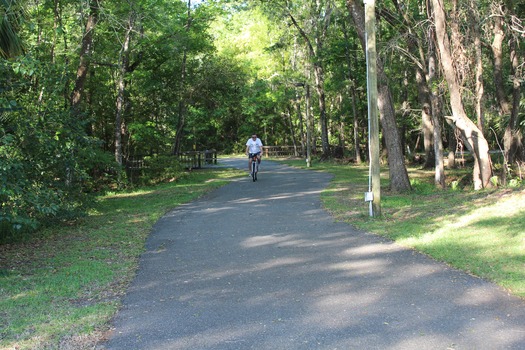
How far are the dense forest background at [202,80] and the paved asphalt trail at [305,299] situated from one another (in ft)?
9.09

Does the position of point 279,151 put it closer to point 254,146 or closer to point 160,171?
point 160,171

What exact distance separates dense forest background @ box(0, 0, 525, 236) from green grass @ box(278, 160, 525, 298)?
2.26 meters

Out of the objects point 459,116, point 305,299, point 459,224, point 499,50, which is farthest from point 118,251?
point 499,50

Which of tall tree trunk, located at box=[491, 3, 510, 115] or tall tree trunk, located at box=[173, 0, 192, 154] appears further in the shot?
tall tree trunk, located at box=[173, 0, 192, 154]

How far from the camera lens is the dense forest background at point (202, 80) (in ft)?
32.9

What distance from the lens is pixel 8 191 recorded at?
7.34 m

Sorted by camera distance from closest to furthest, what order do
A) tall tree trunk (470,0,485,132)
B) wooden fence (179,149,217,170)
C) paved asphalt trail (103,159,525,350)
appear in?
paved asphalt trail (103,159,525,350), tall tree trunk (470,0,485,132), wooden fence (179,149,217,170)

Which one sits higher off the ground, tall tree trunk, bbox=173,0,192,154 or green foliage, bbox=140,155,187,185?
tall tree trunk, bbox=173,0,192,154

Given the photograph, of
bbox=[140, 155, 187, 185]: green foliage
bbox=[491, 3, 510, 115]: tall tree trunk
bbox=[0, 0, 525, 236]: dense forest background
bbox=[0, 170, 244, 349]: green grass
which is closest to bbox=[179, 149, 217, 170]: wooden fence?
bbox=[0, 0, 525, 236]: dense forest background

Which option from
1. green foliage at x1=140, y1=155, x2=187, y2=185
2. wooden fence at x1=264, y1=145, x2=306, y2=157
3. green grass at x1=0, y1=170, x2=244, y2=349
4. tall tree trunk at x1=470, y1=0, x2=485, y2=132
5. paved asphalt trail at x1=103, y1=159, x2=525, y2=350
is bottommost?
paved asphalt trail at x1=103, y1=159, x2=525, y2=350

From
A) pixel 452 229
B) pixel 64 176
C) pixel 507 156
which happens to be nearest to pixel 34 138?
pixel 64 176

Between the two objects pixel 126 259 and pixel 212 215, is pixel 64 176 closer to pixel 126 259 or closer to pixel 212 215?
pixel 212 215

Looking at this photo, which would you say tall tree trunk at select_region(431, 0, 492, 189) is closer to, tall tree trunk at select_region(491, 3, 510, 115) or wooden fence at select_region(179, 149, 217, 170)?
tall tree trunk at select_region(491, 3, 510, 115)

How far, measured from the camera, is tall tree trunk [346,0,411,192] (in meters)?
14.9
